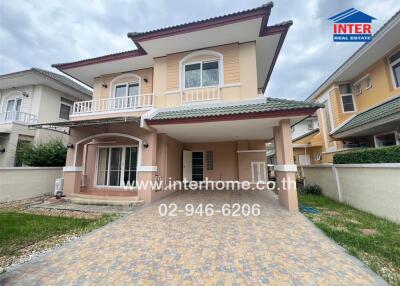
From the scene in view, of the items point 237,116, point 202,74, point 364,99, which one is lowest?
point 237,116

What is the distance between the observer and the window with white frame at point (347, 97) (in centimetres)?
1060

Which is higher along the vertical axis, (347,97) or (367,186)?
(347,97)

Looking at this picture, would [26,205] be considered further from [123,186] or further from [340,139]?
[340,139]

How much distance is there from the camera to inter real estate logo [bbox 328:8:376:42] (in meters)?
6.39

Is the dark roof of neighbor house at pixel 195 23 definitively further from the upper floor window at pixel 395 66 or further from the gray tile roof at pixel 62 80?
the gray tile roof at pixel 62 80

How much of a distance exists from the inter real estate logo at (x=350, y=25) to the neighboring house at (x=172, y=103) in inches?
72.2

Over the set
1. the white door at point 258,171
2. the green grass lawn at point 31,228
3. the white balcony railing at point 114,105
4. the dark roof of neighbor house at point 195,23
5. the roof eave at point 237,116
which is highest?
the dark roof of neighbor house at point 195,23

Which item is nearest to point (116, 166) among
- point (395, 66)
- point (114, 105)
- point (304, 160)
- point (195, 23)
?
point (114, 105)

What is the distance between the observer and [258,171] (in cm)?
1079

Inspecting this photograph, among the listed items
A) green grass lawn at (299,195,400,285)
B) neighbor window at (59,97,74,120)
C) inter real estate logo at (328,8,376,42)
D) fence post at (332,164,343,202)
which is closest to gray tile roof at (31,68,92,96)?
neighbor window at (59,97,74,120)

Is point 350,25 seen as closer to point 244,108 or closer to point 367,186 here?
point 244,108

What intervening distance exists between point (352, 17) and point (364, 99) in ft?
17.4

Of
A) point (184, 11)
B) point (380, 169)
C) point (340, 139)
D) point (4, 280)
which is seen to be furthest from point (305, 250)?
point (184, 11)

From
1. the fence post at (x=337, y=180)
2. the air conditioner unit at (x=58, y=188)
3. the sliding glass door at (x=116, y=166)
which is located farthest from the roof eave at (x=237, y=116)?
the air conditioner unit at (x=58, y=188)
